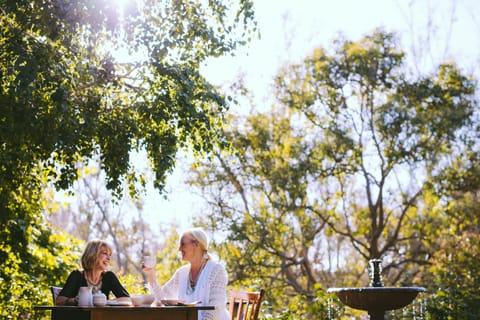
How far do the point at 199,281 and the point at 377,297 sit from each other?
1.90 metres

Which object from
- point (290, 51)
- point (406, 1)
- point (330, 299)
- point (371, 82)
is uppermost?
point (406, 1)

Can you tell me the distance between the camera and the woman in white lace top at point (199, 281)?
446cm

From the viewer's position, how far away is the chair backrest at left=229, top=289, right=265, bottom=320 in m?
4.35

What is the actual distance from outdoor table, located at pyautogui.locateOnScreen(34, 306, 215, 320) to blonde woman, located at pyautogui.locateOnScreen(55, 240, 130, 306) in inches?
11.3

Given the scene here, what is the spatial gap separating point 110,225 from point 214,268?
18650mm

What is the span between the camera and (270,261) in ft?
43.8

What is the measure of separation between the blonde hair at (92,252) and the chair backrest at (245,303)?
2.73ft

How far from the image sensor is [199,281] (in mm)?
4566

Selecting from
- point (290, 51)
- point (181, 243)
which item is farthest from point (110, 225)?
point (181, 243)

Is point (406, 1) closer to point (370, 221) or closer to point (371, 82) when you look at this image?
point (371, 82)

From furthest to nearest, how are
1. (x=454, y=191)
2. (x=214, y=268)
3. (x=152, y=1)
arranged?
(x=454, y=191), (x=152, y=1), (x=214, y=268)

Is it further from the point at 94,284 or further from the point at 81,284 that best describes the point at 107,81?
the point at 81,284

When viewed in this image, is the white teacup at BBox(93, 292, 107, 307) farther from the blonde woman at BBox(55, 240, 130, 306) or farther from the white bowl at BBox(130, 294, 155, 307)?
the blonde woman at BBox(55, 240, 130, 306)

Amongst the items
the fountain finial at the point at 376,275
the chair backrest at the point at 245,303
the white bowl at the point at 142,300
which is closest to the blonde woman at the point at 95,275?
the white bowl at the point at 142,300
